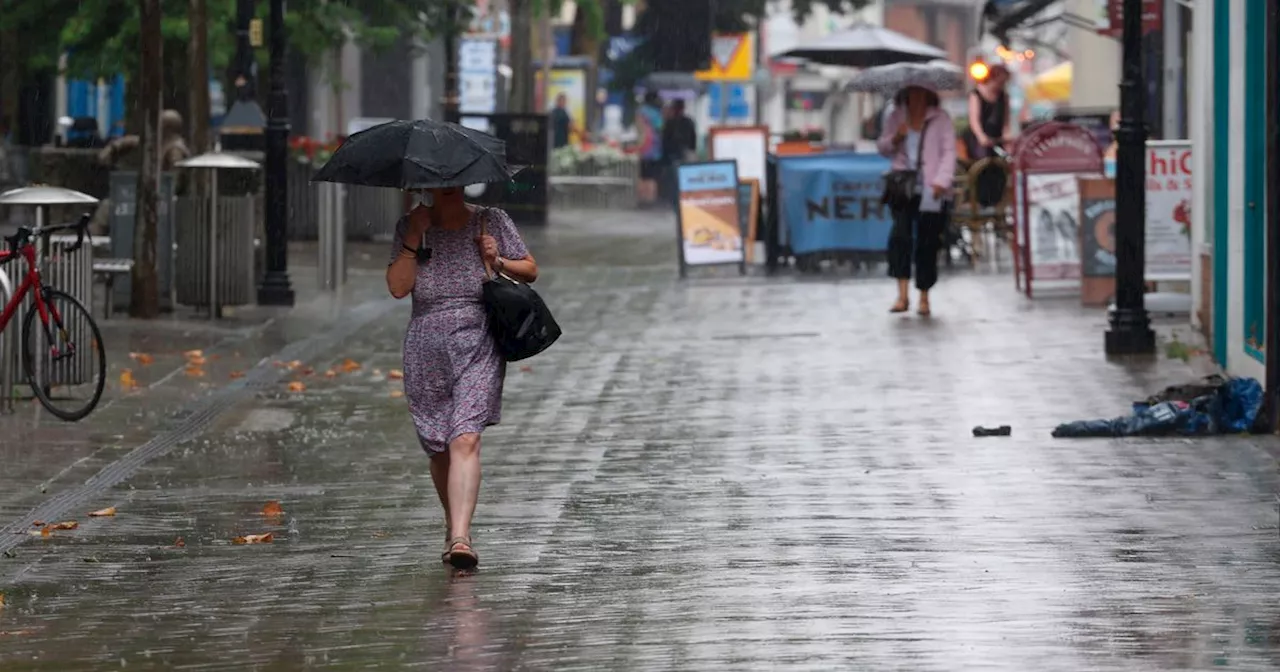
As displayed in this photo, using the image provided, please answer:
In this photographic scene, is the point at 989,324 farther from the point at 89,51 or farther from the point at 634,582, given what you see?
the point at 89,51

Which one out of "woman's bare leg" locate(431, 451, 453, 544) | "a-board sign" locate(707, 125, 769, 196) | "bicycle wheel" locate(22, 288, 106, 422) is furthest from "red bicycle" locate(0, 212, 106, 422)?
"a-board sign" locate(707, 125, 769, 196)

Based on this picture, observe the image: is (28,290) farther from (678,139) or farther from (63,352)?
(678,139)

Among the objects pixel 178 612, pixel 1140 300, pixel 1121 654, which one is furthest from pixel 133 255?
pixel 1121 654

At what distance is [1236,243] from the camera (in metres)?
13.5

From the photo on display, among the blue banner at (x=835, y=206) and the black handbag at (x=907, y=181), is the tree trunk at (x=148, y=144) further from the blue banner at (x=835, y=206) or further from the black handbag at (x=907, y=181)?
the blue banner at (x=835, y=206)

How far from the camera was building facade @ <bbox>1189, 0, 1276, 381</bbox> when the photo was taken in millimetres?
12812

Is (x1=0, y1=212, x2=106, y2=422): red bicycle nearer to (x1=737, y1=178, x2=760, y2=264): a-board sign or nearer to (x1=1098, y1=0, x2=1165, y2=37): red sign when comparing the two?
(x1=1098, y1=0, x2=1165, y2=37): red sign

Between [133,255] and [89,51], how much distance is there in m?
8.09

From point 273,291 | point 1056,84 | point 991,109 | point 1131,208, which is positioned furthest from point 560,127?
point 1131,208

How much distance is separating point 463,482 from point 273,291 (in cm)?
1086

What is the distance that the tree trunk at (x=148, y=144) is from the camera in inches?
673

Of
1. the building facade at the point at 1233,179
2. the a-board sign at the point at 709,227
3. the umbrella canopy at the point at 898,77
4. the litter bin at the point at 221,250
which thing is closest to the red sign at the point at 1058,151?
the umbrella canopy at the point at 898,77

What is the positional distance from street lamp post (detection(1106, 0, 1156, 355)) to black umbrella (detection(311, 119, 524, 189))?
Result: 7230 mm

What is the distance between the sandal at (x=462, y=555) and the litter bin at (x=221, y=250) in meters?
9.60
